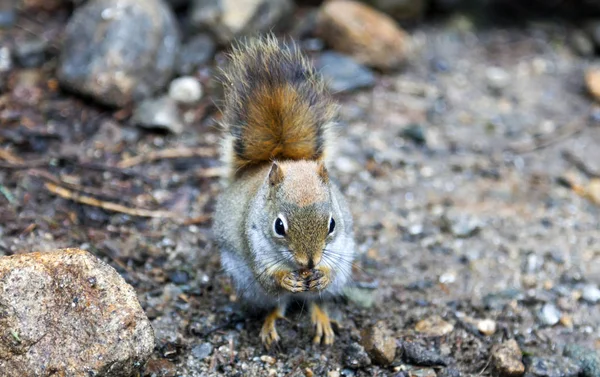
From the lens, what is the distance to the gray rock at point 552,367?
10.1ft

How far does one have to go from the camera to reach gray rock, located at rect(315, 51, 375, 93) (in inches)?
199

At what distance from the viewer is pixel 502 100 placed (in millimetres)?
5297

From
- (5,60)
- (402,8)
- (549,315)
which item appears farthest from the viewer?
(402,8)

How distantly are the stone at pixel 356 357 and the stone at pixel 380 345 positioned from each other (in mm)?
23

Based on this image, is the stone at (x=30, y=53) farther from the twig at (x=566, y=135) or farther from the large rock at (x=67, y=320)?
the twig at (x=566, y=135)

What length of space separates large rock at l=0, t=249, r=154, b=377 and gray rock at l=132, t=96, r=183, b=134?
6.06 feet

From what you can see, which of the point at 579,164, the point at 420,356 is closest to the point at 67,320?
the point at 420,356

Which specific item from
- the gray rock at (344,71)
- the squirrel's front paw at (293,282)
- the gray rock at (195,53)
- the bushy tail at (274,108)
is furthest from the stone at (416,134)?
the squirrel's front paw at (293,282)

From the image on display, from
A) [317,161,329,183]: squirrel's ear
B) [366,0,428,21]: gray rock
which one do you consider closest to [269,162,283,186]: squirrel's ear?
[317,161,329,183]: squirrel's ear

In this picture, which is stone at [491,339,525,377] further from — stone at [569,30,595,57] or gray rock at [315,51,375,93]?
stone at [569,30,595,57]

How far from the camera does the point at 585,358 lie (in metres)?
3.17

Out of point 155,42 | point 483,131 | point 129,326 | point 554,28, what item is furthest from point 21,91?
point 554,28

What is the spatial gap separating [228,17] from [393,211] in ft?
5.97

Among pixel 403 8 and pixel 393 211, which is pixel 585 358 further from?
pixel 403 8
